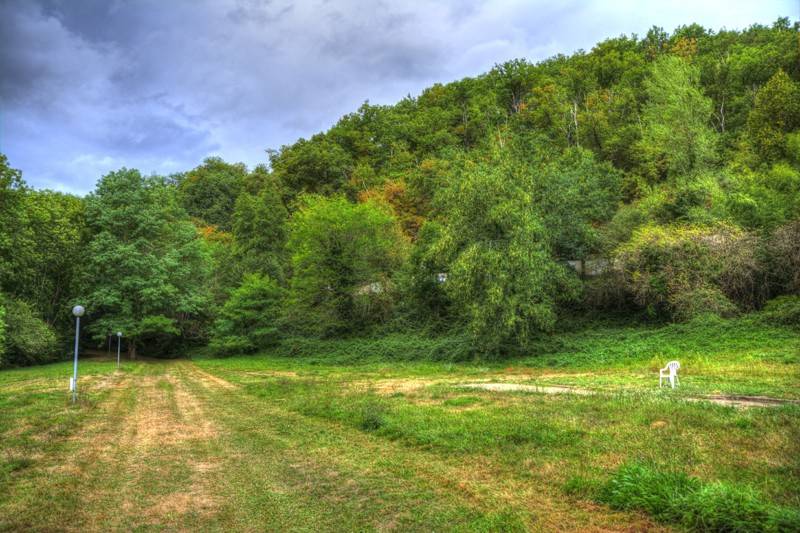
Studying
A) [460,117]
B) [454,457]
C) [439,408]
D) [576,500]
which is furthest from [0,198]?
[460,117]

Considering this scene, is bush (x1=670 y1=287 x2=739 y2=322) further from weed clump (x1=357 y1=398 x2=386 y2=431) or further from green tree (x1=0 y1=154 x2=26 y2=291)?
green tree (x1=0 y1=154 x2=26 y2=291)

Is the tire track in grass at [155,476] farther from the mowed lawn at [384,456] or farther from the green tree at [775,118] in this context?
the green tree at [775,118]

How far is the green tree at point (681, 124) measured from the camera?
32531 mm

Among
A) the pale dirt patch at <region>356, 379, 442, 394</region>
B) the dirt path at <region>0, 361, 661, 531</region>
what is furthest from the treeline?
the dirt path at <region>0, 361, 661, 531</region>

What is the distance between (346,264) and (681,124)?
83.5 feet

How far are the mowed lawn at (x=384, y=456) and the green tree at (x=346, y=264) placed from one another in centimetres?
2278

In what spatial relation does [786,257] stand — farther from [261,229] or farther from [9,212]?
[9,212]

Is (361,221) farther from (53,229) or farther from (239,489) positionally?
(239,489)

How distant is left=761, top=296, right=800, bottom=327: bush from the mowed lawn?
905 centimetres

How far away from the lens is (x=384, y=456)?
25.6 ft

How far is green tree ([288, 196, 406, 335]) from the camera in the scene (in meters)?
37.6

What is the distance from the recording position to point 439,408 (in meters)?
11.3

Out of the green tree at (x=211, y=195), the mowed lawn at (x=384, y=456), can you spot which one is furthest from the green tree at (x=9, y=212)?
the green tree at (x=211, y=195)

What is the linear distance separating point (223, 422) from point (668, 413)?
940 centimetres
